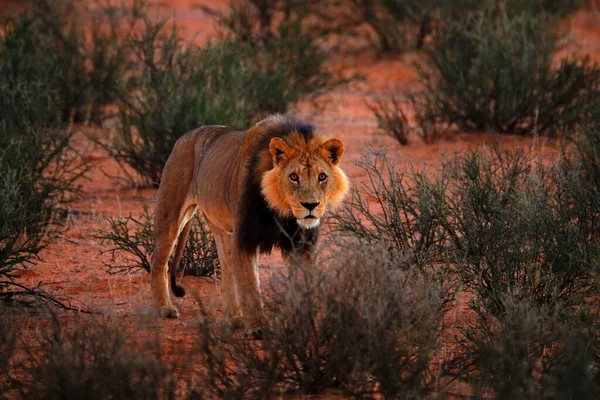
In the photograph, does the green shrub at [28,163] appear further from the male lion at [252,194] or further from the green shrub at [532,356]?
the green shrub at [532,356]

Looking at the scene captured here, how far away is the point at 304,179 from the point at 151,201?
562cm

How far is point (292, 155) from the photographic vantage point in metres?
6.72

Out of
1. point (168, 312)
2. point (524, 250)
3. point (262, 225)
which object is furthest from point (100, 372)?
point (524, 250)

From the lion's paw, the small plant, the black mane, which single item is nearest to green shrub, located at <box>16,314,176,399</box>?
the black mane

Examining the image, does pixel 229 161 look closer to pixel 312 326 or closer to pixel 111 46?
pixel 312 326

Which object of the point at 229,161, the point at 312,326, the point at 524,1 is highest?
the point at 524,1

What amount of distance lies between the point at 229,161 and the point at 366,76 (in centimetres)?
1122

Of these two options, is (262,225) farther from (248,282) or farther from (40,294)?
(40,294)

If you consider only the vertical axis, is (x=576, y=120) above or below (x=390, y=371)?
above

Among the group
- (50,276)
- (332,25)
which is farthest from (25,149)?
(332,25)

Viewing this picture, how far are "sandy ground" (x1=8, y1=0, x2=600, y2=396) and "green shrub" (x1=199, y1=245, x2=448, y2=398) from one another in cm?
51

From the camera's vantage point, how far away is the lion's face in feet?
21.4

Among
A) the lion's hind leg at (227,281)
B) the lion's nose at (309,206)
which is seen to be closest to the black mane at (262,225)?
the lion's nose at (309,206)

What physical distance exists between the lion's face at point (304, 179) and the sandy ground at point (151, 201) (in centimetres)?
85
